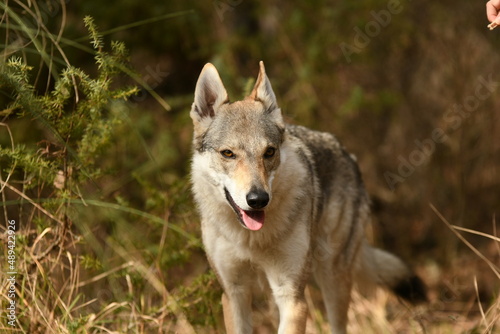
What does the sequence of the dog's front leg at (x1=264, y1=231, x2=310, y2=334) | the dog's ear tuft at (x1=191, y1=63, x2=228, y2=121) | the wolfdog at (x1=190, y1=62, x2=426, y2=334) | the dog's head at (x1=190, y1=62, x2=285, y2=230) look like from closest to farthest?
the dog's head at (x1=190, y1=62, x2=285, y2=230)
the wolfdog at (x1=190, y1=62, x2=426, y2=334)
the dog's front leg at (x1=264, y1=231, x2=310, y2=334)
the dog's ear tuft at (x1=191, y1=63, x2=228, y2=121)

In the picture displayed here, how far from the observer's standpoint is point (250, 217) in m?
4.48

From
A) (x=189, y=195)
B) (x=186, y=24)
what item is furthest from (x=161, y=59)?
(x=189, y=195)

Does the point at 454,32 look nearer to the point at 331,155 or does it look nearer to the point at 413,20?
the point at 413,20

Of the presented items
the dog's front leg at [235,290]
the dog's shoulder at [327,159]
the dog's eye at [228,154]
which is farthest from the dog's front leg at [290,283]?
the dog's shoulder at [327,159]

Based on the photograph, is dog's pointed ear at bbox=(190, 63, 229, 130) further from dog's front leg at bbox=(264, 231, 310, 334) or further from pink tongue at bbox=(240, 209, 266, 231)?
dog's front leg at bbox=(264, 231, 310, 334)

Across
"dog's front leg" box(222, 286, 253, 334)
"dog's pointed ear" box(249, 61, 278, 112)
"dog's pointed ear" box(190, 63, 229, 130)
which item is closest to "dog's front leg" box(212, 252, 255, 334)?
"dog's front leg" box(222, 286, 253, 334)

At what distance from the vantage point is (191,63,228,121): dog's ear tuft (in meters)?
4.87

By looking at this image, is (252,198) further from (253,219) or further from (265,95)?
(265,95)

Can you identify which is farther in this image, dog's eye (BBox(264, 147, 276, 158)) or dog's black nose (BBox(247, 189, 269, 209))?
dog's eye (BBox(264, 147, 276, 158))

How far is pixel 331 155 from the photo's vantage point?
5.98 meters

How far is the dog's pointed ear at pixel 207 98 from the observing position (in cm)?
488

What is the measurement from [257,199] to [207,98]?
1062mm

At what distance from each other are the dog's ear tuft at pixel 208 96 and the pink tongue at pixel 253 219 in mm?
880

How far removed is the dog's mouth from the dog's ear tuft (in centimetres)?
77
